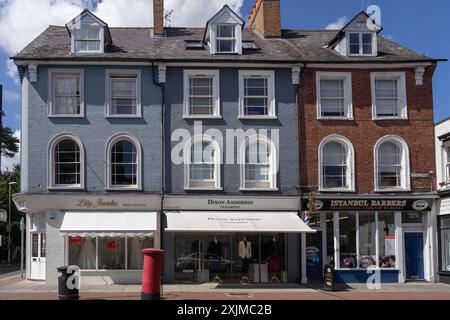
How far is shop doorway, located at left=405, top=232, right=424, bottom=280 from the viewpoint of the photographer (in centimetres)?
2681

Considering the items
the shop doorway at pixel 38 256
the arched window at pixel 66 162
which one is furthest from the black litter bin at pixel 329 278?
the shop doorway at pixel 38 256

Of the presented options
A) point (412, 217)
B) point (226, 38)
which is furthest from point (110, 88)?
point (412, 217)

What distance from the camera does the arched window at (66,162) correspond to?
25781 mm

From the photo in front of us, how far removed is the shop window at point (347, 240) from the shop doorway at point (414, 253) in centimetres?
240

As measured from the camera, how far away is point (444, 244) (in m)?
26.6

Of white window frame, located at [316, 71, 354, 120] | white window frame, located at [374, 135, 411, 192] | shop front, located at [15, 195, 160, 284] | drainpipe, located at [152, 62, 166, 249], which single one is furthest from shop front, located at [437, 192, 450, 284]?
shop front, located at [15, 195, 160, 284]

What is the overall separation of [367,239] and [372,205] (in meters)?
1.55

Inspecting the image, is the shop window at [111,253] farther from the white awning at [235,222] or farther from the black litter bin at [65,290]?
the black litter bin at [65,290]

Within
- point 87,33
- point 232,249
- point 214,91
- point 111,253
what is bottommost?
point 111,253

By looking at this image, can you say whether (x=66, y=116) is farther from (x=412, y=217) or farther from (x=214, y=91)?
(x=412, y=217)

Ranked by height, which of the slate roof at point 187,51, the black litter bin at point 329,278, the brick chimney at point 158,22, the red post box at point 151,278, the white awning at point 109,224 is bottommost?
the black litter bin at point 329,278
